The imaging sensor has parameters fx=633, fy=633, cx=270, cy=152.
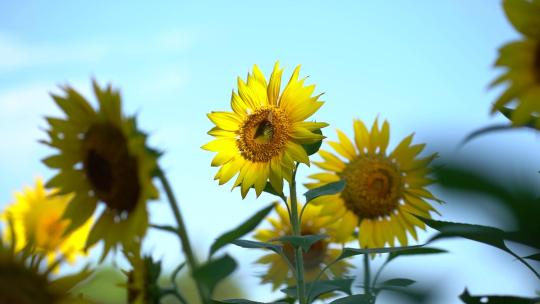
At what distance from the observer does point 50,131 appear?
4.40ft

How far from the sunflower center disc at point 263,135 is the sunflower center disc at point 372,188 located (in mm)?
534

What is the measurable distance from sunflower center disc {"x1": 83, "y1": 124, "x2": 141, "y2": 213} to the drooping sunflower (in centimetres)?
75

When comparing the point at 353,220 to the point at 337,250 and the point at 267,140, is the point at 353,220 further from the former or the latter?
the point at 267,140

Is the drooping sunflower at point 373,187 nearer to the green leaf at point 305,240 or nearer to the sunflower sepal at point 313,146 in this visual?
the sunflower sepal at point 313,146

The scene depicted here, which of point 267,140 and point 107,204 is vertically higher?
point 267,140

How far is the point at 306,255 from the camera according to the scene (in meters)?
2.43

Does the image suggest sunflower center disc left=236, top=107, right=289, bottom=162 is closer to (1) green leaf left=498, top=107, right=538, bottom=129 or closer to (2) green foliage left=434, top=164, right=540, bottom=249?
(1) green leaf left=498, top=107, right=538, bottom=129

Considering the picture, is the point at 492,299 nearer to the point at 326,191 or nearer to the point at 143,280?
the point at 326,191

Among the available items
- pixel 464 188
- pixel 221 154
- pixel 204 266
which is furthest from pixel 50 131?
pixel 464 188

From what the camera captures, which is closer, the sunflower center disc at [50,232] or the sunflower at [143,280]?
the sunflower at [143,280]

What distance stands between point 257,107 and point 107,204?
419 millimetres

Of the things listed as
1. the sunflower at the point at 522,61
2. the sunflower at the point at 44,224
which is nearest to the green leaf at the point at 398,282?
the sunflower at the point at 522,61

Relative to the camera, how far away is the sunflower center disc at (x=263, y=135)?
145 centimetres

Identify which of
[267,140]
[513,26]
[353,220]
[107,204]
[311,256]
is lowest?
[311,256]
